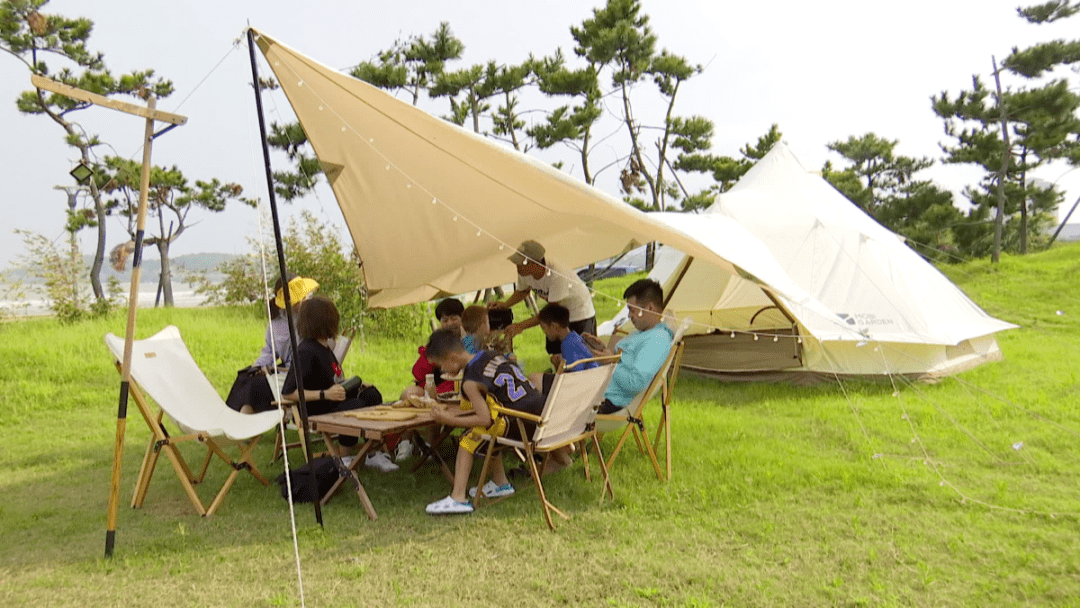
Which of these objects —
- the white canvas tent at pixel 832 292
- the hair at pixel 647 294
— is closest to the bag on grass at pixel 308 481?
the hair at pixel 647 294

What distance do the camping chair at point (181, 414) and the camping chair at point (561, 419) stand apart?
119 cm

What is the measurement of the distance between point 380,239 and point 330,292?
4767 mm

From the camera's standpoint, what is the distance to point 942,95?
53.2 ft

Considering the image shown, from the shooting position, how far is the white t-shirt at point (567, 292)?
16.2 feet

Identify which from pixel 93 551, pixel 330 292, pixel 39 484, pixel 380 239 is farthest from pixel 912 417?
pixel 330 292

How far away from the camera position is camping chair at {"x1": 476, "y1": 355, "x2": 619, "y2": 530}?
3.25 meters

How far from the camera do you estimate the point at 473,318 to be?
445 centimetres

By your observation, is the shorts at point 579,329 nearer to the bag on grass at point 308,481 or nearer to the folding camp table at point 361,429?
the folding camp table at point 361,429

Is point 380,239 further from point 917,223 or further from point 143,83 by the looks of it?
point 917,223

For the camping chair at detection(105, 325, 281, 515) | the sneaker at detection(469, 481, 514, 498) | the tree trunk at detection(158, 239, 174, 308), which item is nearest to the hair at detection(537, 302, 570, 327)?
the sneaker at detection(469, 481, 514, 498)

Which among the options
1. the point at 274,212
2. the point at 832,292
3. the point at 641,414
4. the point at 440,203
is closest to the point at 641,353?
the point at 641,414

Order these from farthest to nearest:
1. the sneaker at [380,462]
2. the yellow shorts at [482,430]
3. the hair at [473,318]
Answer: the hair at [473,318] < the sneaker at [380,462] < the yellow shorts at [482,430]

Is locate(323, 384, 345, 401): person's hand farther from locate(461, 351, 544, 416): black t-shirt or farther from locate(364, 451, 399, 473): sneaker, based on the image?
locate(461, 351, 544, 416): black t-shirt

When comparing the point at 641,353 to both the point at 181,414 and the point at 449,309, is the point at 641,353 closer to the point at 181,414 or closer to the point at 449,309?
the point at 449,309
